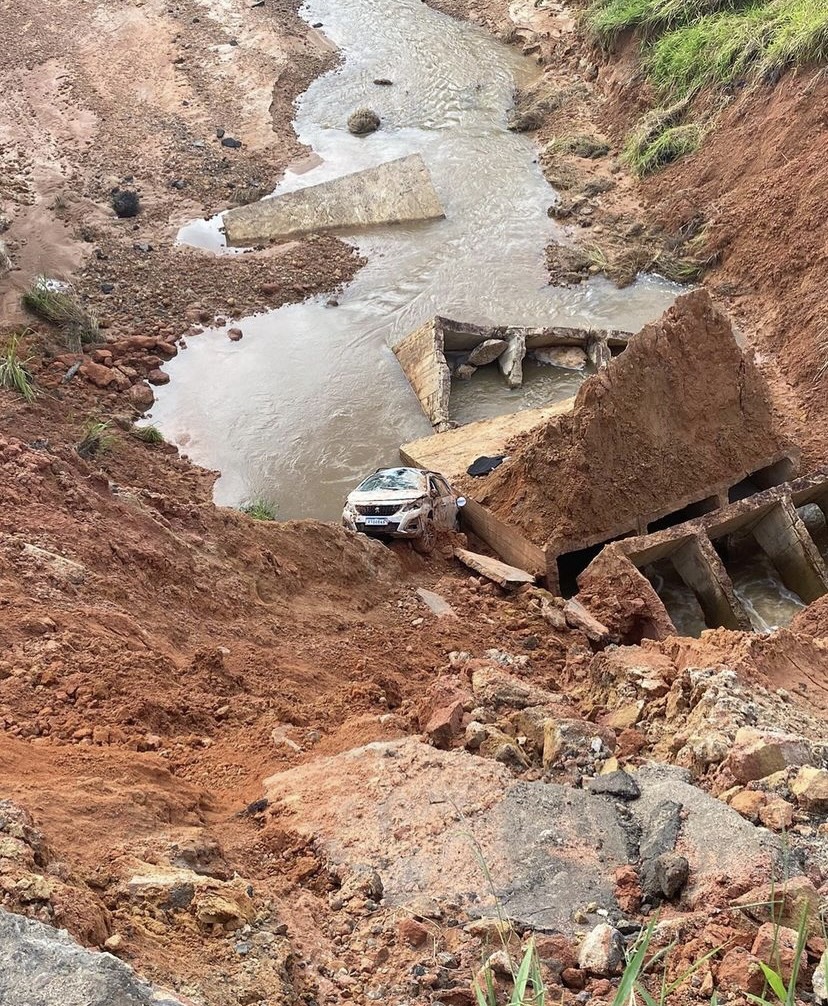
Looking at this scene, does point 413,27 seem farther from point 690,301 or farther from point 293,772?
point 293,772

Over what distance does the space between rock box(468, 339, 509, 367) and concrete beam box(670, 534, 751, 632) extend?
5.03 meters

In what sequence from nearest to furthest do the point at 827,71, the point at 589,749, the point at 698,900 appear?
the point at 698,900 → the point at 589,749 → the point at 827,71

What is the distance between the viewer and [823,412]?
453 inches

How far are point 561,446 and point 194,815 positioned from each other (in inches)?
227

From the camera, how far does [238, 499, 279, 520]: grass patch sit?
10834 millimetres

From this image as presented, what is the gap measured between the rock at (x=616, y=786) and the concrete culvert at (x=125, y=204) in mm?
15748

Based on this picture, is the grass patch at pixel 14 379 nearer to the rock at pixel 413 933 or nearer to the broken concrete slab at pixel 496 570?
the broken concrete slab at pixel 496 570

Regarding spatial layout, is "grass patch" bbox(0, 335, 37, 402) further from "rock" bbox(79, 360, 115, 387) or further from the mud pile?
the mud pile

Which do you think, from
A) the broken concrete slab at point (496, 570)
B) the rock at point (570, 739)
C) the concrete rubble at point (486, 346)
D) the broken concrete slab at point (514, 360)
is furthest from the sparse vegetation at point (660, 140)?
the rock at point (570, 739)

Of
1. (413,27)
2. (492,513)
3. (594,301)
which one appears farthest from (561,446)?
(413,27)

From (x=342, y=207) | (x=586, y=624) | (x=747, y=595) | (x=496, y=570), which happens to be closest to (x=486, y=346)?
(x=496, y=570)

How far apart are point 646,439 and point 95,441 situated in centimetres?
677

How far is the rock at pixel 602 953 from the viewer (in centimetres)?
374

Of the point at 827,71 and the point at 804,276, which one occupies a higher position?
the point at 827,71
